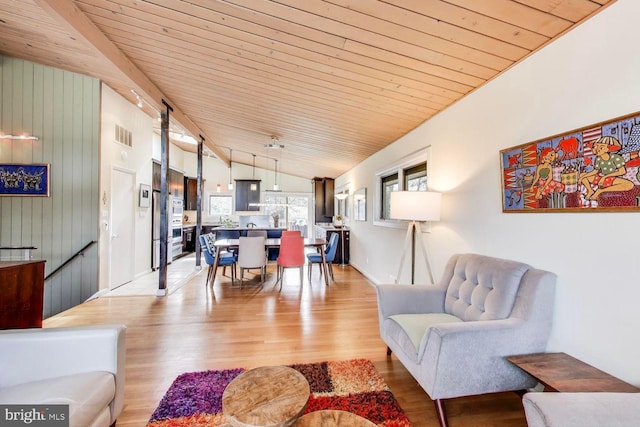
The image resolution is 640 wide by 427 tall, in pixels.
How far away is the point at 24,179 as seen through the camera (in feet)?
12.0

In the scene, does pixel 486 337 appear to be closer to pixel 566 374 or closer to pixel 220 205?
pixel 566 374

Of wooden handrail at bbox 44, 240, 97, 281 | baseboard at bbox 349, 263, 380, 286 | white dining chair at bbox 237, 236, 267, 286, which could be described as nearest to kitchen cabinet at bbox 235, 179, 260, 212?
baseboard at bbox 349, 263, 380, 286

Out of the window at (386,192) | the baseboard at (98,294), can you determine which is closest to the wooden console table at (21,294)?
the baseboard at (98,294)

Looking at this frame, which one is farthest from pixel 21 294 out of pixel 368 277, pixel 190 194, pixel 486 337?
pixel 190 194

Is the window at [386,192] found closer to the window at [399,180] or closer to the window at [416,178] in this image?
the window at [399,180]

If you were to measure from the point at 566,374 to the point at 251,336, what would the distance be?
2449 mm

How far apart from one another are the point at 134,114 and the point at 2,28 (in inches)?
79.5

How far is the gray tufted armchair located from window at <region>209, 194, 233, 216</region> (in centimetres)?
823

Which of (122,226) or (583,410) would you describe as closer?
(583,410)

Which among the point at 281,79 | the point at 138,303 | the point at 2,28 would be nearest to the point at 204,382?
the point at 138,303

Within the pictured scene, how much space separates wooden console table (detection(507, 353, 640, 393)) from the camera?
Result: 1.25m

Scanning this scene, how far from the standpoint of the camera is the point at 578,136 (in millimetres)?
1529

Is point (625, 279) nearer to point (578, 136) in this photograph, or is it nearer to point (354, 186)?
point (578, 136)

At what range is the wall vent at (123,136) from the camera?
14.4 ft
